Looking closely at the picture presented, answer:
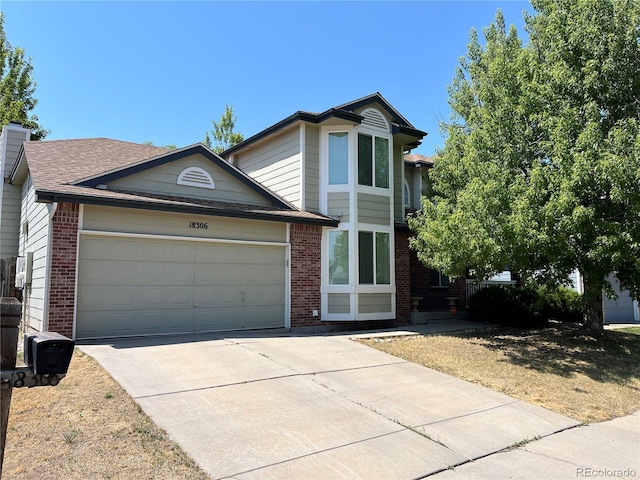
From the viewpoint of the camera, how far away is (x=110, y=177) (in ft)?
33.6

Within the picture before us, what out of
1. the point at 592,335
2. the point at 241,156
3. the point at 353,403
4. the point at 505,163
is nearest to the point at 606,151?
the point at 505,163

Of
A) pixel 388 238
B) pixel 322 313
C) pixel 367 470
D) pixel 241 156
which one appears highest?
pixel 241 156

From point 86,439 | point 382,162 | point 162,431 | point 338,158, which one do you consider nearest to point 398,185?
point 382,162

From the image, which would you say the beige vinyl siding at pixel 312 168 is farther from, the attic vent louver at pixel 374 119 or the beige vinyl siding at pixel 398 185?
the beige vinyl siding at pixel 398 185

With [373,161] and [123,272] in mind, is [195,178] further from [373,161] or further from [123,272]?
[373,161]

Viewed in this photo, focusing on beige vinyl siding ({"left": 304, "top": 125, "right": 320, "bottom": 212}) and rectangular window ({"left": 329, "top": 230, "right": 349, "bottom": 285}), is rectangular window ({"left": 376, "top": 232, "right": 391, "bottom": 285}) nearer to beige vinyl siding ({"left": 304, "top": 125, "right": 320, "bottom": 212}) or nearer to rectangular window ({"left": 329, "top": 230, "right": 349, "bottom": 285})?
rectangular window ({"left": 329, "top": 230, "right": 349, "bottom": 285})

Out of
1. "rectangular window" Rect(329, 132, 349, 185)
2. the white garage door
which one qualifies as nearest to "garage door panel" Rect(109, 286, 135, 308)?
the white garage door

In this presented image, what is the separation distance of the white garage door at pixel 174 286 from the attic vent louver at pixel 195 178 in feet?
5.55

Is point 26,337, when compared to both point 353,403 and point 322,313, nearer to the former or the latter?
point 353,403

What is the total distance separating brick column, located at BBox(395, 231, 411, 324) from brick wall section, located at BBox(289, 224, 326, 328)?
2568 mm

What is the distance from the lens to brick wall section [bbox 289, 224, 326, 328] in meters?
12.1

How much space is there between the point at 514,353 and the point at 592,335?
10.0ft

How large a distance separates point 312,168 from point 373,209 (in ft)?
6.80

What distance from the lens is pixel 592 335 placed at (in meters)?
11.8
